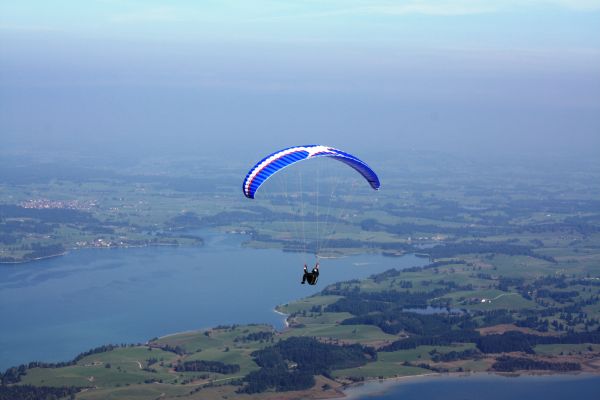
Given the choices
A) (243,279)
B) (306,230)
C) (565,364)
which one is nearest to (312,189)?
(306,230)

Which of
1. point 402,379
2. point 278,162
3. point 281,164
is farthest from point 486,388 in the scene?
point 281,164

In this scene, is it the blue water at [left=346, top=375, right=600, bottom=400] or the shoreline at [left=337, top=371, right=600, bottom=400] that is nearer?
the blue water at [left=346, top=375, right=600, bottom=400]

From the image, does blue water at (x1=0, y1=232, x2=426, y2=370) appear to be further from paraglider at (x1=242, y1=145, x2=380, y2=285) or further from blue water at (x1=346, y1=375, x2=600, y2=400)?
paraglider at (x1=242, y1=145, x2=380, y2=285)

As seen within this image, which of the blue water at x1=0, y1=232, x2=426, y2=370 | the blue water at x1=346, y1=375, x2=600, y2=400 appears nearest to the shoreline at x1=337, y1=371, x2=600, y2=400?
the blue water at x1=346, y1=375, x2=600, y2=400

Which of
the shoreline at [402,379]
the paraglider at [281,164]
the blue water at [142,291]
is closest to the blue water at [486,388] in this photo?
the shoreline at [402,379]

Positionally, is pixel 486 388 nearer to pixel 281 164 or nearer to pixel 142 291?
pixel 281 164
